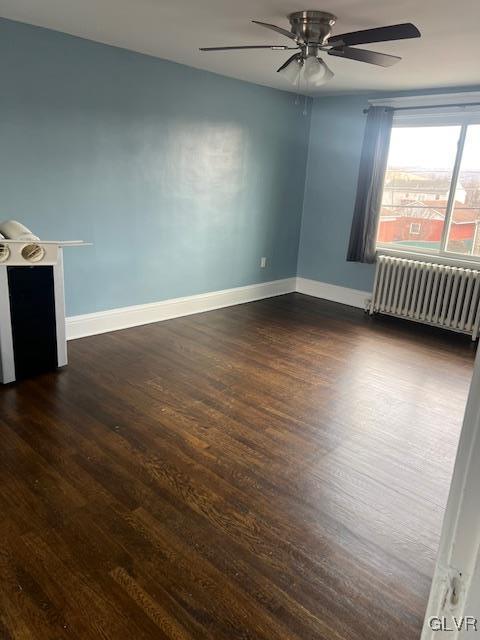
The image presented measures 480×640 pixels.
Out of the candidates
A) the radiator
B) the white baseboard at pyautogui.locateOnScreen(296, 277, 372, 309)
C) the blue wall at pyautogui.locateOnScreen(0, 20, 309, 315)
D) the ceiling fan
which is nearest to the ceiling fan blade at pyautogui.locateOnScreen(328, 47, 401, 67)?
the ceiling fan

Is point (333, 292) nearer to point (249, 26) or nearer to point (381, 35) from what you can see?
point (249, 26)

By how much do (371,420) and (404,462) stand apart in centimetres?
46

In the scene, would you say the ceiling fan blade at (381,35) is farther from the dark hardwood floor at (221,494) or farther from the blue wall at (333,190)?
the blue wall at (333,190)

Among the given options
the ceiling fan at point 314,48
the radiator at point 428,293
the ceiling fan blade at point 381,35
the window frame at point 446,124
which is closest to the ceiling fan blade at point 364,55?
the ceiling fan at point 314,48

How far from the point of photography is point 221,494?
2.18 metres

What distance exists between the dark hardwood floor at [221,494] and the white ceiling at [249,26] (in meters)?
2.31

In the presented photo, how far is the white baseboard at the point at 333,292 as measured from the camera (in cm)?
554

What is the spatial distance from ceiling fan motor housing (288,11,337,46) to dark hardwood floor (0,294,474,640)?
223 centimetres

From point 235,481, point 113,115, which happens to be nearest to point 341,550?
point 235,481

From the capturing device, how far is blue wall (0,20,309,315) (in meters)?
3.36

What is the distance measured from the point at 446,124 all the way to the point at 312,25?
2.51m

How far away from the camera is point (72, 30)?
3.28 meters

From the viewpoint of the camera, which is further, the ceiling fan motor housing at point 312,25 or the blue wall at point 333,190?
the blue wall at point 333,190

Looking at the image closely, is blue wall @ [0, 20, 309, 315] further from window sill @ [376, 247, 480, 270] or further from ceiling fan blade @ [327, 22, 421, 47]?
ceiling fan blade @ [327, 22, 421, 47]
